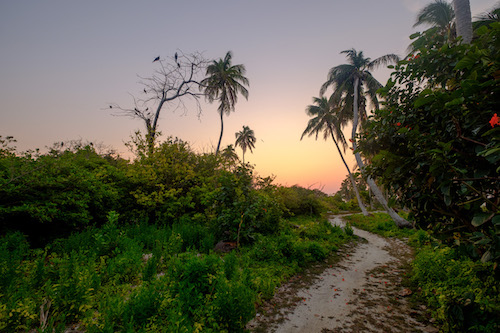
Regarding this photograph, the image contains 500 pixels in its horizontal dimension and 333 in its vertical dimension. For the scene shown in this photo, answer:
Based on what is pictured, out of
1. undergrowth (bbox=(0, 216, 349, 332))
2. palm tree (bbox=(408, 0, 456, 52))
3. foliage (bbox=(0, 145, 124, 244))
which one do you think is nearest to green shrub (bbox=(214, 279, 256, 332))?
undergrowth (bbox=(0, 216, 349, 332))

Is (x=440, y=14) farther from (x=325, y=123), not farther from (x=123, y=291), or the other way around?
(x=123, y=291)

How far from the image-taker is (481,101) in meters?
1.79

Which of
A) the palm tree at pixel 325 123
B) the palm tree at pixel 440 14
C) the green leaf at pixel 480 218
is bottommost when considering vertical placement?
the green leaf at pixel 480 218

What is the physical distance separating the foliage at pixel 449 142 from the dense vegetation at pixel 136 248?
262cm

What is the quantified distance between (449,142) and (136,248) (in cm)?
511

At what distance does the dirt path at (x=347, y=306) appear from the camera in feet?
9.83

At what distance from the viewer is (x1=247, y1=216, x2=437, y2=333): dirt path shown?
3.00 metres

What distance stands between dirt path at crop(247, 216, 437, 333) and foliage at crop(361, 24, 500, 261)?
1.67 m

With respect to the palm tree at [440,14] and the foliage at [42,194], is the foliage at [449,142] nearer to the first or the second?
the foliage at [42,194]

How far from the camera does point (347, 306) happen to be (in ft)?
11.8

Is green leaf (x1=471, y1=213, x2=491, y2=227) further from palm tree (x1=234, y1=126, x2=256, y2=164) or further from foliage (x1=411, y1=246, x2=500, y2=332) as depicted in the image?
palm tree (x1=234, y1=126, x2=256, y2=164)

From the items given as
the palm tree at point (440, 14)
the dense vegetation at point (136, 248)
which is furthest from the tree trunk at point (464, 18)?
the palm tree at point (440, 14)

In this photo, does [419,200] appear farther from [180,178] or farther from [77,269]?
[180,178]

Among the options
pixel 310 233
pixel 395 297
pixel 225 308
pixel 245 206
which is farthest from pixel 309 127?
pixel 225 308
